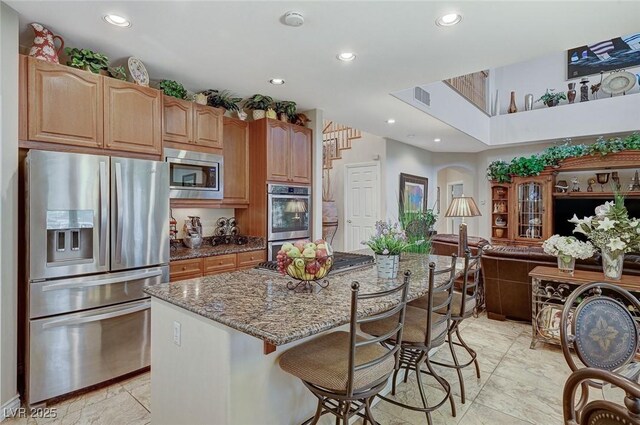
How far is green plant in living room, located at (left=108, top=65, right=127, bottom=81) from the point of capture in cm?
286

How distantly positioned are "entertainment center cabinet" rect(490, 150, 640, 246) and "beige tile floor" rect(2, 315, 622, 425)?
13.9 ft

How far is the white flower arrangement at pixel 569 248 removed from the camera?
3104 millimetres

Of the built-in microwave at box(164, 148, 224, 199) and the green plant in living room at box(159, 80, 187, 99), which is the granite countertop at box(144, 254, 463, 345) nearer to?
the built-in microwave at box(164, 148, 224, 199)

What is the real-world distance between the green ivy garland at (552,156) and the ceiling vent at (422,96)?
340 centimetres

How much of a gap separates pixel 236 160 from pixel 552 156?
5.98 metres

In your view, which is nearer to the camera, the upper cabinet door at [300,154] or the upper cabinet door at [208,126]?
the upper cabinet door at [208,126]

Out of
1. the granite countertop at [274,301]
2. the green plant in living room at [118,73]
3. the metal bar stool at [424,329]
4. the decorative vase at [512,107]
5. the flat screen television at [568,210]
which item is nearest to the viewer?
the granite countertop at [274,301]

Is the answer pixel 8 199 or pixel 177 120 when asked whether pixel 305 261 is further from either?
pixel 177 120

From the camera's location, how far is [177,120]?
133 inches

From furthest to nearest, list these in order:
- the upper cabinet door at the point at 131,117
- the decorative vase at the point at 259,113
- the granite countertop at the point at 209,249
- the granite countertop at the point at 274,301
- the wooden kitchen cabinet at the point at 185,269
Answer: the decorative vase at the point at 259,113
the granite countertop at the point at 209,249
the wooden kitchen cabinet at the point at 185,269
the upper cabinet door at the point at 131,117
the granite countertop at the point at 274,301

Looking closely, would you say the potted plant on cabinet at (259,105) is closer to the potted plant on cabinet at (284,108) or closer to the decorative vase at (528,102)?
the potted plant on cabinet at (284,108)

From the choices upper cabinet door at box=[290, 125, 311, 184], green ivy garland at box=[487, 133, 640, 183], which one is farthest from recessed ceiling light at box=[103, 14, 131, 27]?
green ivy garland at box=[487, 133, 640, 183]

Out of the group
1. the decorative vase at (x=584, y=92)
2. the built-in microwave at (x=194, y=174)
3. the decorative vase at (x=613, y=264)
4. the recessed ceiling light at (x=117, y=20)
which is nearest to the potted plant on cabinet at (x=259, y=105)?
the built-in microwave at (x=194, y=174)

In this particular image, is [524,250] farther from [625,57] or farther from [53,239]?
[625,57]
